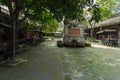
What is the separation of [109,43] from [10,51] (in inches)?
670

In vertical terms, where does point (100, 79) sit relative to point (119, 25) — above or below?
below

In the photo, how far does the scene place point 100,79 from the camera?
6527mm

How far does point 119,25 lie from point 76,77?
20.4m

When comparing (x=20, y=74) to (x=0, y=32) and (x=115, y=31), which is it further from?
(x=115, y=31)

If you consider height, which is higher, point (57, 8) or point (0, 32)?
point (57, 8)

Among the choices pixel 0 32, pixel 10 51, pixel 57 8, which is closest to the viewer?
pixel 57 8

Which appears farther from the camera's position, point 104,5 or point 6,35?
point 104,5

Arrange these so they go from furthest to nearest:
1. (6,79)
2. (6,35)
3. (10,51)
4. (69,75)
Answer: (6,35) < (10,51) < (69,75) < (6,79)

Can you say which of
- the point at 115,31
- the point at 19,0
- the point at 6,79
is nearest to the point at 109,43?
the point at 115,31

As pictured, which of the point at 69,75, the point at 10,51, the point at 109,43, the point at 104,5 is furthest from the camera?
the point at 104,5

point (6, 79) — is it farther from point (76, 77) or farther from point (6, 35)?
point (6, 35)

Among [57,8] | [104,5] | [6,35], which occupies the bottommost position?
[6,35]

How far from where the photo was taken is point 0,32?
14.5m

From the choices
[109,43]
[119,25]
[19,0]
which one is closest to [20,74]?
[19,0]
